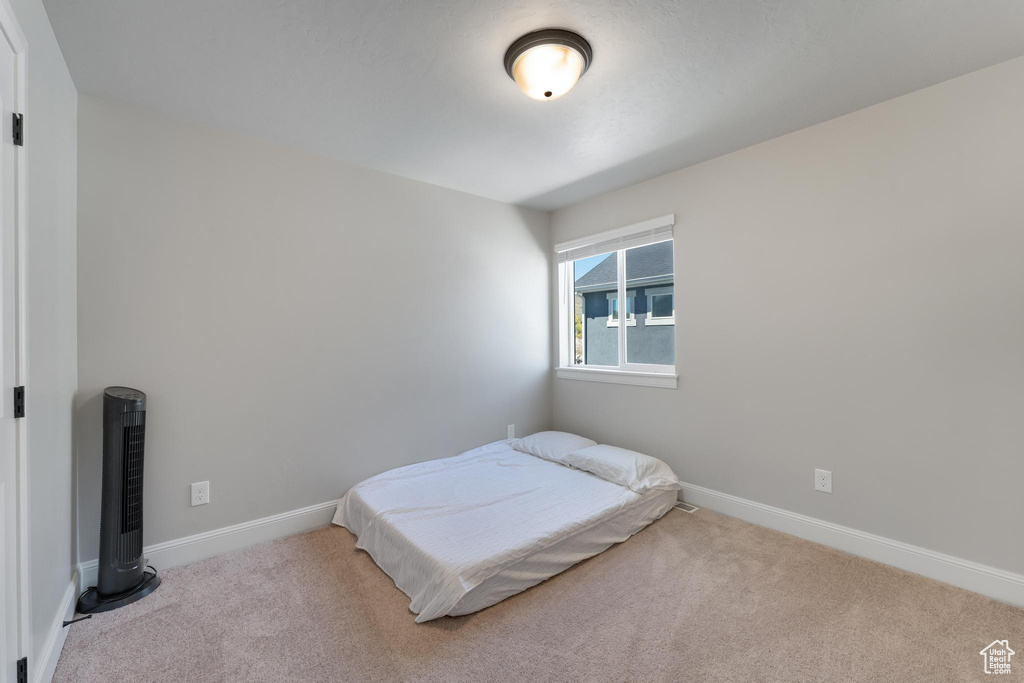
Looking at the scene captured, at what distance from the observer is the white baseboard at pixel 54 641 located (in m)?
1.41

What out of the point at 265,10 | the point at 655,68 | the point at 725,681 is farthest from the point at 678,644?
the point at 265,10

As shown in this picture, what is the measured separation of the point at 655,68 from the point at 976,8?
1.11m

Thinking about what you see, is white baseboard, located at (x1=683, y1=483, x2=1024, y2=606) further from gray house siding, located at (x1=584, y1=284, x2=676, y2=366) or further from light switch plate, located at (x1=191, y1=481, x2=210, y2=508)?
light switch plate, located at (x1=191, y1=481, x2=210, y2=508)

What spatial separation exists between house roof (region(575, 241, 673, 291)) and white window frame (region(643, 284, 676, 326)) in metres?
0.08

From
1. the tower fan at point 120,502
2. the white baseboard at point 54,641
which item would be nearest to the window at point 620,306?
the tower fan at point 120,502

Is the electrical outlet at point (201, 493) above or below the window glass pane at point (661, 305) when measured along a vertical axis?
below

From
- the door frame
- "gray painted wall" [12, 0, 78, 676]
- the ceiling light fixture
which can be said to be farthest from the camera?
the ceiling light fixture

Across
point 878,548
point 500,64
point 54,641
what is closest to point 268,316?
point 54,641

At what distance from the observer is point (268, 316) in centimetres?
254

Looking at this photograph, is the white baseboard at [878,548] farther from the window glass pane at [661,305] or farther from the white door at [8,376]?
the white door at [8,376]

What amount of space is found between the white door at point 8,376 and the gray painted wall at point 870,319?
320cm

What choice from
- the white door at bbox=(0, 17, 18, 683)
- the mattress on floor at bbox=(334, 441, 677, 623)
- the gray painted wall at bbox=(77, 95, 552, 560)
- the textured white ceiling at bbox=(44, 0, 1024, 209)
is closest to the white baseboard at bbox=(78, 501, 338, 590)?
the gray painted wall at bbox=(77, 95, 552, 560)

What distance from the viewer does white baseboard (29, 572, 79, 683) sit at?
4.61 ft

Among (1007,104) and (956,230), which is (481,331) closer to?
(956,230)
